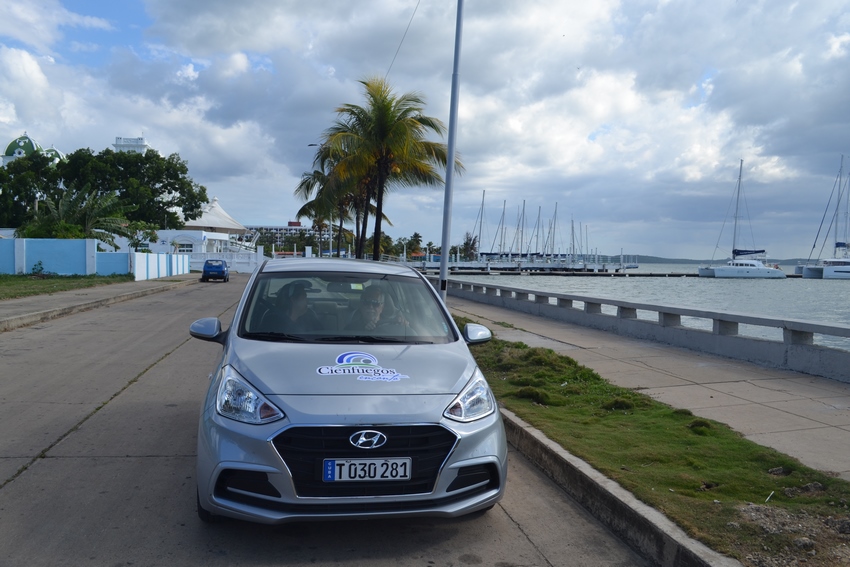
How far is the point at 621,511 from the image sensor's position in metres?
4.57

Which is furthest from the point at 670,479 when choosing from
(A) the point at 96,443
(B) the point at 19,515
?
(A) the point at 96,443

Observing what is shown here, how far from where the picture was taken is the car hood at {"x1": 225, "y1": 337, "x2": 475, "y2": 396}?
421 cm

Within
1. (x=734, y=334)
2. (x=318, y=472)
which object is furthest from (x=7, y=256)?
(x=318, y=472)

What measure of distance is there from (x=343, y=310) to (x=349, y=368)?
3.86 feet

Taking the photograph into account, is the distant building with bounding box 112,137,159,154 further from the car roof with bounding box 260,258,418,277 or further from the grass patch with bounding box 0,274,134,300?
the car roof with bounding box 260,258,418,277

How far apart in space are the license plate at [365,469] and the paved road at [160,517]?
0.51m

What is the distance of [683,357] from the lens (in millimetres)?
11047

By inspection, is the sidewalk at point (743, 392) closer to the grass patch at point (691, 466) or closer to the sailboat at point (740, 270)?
the grass patch at point (691, 466)

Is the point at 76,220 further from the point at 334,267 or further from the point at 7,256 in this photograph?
the point at 334,267

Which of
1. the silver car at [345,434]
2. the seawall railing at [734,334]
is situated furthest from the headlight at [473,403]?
the seawall railing at [734,334]

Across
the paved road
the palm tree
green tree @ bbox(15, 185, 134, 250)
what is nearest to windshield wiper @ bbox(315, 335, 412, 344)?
the paved road

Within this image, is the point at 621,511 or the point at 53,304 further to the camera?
the point at 53,304

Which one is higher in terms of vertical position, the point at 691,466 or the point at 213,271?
the point at 691,466

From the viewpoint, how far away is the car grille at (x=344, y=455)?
12.8 ft
